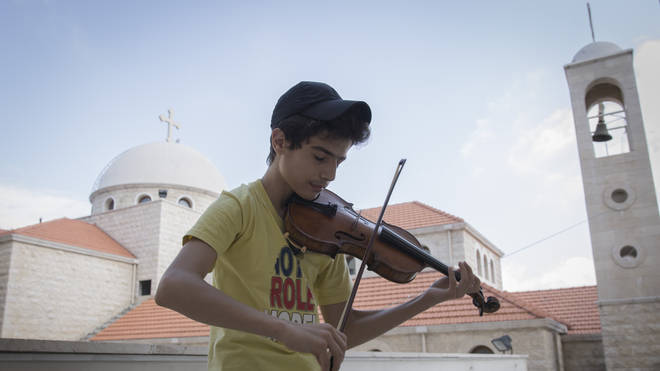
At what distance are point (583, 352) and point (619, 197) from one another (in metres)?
4.61

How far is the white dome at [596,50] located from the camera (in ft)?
43.0

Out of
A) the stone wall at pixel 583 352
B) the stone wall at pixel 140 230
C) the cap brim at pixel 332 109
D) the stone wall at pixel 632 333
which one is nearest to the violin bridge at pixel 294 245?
the cap brim at pixel 332 109

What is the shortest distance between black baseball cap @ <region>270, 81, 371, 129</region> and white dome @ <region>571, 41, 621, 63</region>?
13.6 metres

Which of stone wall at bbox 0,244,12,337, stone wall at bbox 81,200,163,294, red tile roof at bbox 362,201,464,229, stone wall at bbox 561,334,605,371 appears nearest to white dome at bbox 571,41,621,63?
red tile roof at bbox 362,201,464,229

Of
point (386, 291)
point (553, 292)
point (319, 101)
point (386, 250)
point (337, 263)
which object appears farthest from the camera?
point (553, 292)

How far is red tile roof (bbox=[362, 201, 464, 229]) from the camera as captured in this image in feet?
53.3

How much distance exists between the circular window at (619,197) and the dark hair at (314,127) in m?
12.5

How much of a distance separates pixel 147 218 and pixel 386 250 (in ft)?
66.2

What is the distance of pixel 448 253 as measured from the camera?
51.4 feet

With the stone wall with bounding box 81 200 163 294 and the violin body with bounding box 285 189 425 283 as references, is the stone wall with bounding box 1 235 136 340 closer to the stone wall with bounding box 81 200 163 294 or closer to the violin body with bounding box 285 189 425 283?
the stone wall with bounding box 81 200 163 294

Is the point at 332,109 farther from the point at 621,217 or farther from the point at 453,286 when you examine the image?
the point at 621,217

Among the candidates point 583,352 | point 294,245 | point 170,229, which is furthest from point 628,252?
point 170,229

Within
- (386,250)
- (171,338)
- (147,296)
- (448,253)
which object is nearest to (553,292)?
(448,253)

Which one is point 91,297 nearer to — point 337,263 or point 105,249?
point 105,249
